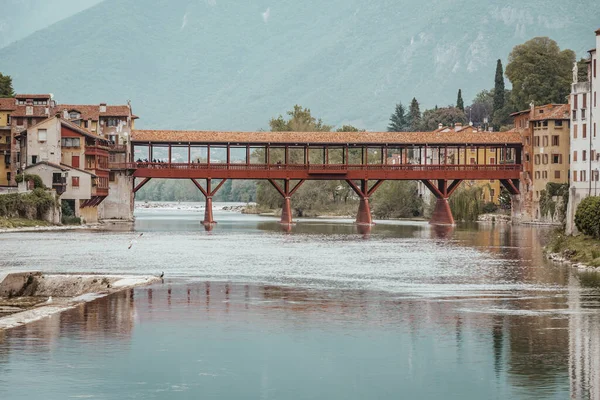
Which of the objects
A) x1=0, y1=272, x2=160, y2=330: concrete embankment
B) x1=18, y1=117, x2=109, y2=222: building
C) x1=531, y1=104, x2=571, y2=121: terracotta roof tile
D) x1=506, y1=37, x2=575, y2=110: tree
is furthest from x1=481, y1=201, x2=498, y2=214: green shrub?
x1=0, y1=272, x2=160, y2=330: concrete embankment

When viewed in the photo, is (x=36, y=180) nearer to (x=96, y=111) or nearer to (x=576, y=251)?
(x=96, y=111)

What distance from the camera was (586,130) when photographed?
97188 mm

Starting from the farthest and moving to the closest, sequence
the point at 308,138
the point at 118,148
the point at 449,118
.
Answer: the point at 449,118 < the point at 308,138 < the point at 118,148

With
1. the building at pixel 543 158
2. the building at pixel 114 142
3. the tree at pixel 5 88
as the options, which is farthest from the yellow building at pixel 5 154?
the building at pixel 543 158

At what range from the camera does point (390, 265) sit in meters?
58.4

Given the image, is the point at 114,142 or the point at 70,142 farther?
the point at 114,142

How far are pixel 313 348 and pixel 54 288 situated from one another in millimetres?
16516

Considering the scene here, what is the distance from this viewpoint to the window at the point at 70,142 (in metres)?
109

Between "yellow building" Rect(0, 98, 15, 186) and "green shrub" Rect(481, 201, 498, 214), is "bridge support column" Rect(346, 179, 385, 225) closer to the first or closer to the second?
"green shrub" Rect(481, 201, 498, 214)

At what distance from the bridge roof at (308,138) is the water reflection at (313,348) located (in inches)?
3144

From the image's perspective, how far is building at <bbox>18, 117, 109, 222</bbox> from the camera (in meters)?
104

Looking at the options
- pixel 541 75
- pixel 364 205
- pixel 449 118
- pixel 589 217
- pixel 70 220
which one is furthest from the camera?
pixel 449 118

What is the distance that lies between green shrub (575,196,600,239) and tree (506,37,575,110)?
9801 centimetres

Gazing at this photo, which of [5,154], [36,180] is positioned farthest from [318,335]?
[5,154]
